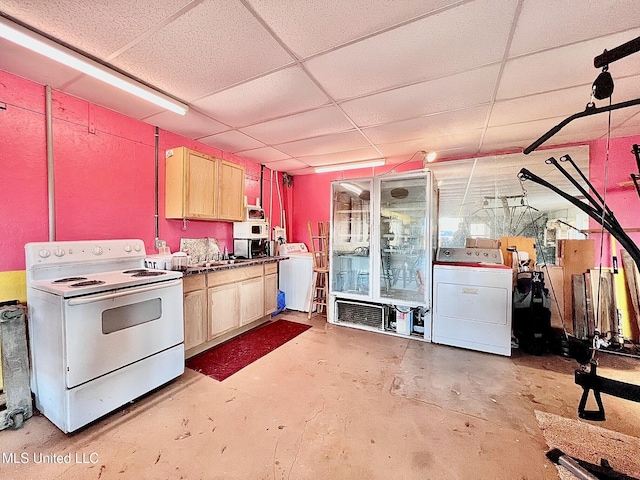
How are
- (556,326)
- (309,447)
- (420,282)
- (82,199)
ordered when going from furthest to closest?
(420,282), (556,326), (82,199), (309,447)

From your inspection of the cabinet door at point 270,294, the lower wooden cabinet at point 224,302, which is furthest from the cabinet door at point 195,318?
the cabinet door at point 270,294

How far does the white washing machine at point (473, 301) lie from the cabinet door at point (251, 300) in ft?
7.73

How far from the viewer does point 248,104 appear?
2564 mm

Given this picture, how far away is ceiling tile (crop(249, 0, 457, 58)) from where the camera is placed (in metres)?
1.45

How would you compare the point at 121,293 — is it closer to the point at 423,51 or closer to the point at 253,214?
the point at 253,214

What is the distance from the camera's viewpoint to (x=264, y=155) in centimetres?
420

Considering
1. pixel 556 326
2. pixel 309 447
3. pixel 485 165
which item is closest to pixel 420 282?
pixel 556 326

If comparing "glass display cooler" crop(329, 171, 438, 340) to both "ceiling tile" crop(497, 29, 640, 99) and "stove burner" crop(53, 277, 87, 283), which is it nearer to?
"ceiling tile" crop(497, 29, 640, 99)

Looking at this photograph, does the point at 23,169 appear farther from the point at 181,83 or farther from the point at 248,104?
the point at 248,104

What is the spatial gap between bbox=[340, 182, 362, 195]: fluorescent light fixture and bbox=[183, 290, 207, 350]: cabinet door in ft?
8.02

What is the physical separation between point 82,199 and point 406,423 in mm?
3399

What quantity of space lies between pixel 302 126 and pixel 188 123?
1307mm

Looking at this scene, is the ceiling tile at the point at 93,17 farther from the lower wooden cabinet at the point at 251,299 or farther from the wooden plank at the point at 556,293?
the wooden plank at the point at 556,293

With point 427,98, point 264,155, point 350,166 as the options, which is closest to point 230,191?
point 264,155
